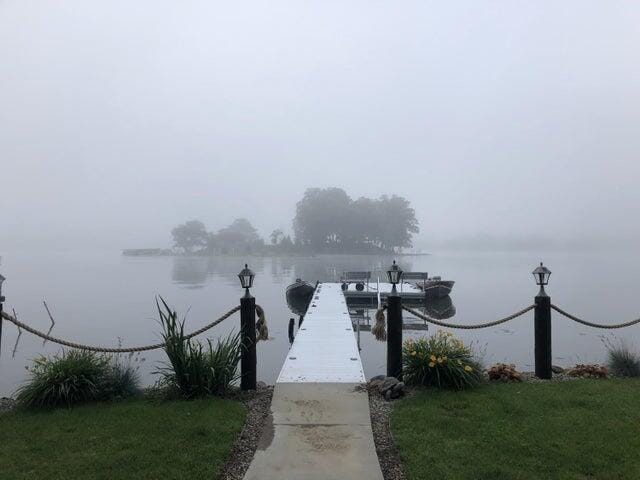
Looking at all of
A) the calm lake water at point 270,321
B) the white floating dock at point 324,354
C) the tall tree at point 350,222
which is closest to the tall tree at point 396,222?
the tall tree at point 350,222

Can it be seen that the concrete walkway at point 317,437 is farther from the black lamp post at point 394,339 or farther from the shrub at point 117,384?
the shrub at point 117,384

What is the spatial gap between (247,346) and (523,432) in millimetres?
3575

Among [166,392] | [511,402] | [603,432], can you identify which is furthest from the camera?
[166,392]

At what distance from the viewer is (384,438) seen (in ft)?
16.0

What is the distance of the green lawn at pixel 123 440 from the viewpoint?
162 inches

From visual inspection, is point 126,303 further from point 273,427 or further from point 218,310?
point 273,427

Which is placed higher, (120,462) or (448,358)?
(448,358)

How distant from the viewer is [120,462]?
14.0 ft

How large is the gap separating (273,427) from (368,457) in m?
1.21

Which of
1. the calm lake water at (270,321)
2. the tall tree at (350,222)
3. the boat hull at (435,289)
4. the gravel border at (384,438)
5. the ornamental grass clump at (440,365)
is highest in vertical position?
the tall tree at (350,222)

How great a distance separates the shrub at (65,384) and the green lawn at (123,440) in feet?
0.80

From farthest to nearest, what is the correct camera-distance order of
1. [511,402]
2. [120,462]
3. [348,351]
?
[348,351]
[511,402]
[120,462]

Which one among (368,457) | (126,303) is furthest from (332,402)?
(126,303)

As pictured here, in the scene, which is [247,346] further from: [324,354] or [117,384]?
[324,354]
